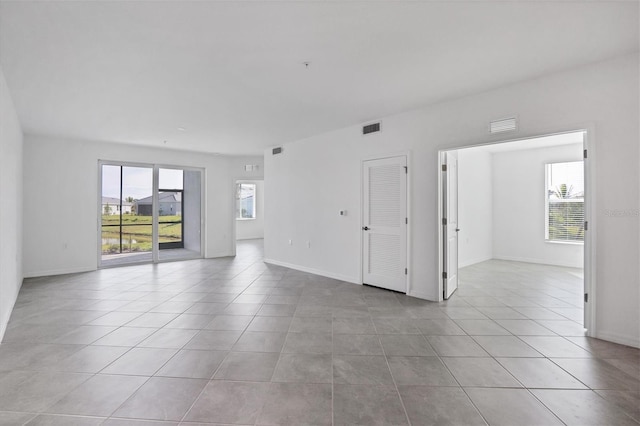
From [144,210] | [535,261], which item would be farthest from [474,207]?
[144,210]

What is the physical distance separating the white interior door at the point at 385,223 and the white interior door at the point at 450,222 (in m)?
0.58

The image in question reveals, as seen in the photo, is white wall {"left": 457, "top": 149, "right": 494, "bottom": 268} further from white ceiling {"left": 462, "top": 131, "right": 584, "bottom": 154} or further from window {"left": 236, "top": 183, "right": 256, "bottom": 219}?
window {"left": 236, "top": 183, "right": 256, "bottom": 219}

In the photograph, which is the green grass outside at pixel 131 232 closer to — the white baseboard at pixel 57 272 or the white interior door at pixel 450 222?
the white baseboard at pixel 57 272

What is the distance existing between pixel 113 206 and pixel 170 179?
1.44 m

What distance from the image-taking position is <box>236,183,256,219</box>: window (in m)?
12.3

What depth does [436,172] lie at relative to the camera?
413 cm

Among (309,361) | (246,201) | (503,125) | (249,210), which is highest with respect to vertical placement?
(503,125)

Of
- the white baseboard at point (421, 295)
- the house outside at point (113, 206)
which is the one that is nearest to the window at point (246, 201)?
the house outside at point (113, 206)

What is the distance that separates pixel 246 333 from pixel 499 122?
12.7ft

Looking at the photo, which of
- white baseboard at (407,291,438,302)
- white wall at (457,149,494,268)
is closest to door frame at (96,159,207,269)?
white baseboard at (407,291,438,302)

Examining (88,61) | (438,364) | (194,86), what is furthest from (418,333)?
(88,61)

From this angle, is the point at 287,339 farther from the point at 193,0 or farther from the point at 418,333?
the point at 193,0

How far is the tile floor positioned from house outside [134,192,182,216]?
112 inches

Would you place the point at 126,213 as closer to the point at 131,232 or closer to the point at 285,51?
the point at 131,232
